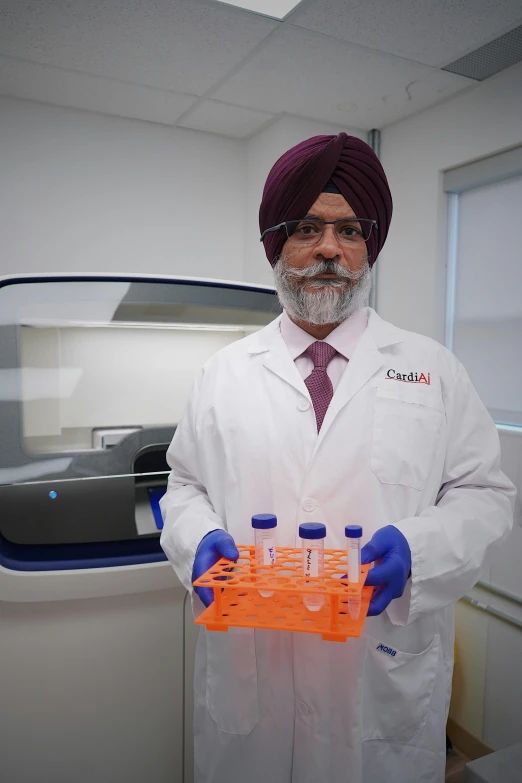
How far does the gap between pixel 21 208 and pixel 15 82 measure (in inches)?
16.9

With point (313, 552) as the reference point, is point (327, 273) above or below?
above

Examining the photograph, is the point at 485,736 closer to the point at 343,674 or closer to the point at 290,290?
the point at 343,674

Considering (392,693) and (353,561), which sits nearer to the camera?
(353,561)

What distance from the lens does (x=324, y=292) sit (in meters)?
1.16

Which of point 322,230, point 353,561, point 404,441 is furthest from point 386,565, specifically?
point 322,230

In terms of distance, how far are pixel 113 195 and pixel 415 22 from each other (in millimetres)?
1291

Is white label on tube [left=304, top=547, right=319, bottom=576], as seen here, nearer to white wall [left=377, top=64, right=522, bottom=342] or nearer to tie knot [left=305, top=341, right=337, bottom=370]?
tie knot [left=305, top=341, right=337, bottom=370]

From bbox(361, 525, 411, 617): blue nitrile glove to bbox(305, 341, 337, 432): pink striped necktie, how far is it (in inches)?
10.4

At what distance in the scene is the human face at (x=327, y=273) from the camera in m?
1.16

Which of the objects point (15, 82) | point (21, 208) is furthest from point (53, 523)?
point (15, 82)

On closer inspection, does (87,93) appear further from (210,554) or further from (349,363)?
(210,554)

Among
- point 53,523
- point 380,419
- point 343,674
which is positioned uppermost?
point 380,419

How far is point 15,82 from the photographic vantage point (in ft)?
6.56

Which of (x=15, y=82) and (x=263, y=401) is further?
(x=15, y=82)
